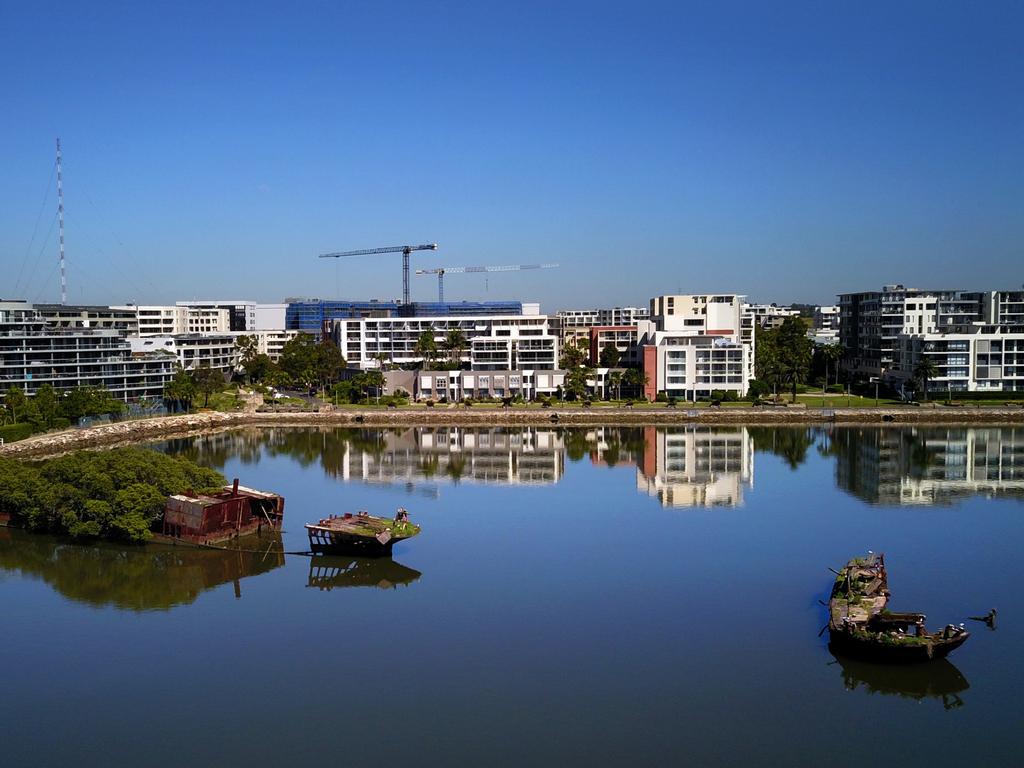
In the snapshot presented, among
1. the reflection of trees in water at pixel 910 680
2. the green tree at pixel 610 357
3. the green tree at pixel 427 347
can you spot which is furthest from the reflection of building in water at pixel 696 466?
the green tree at pixel 427 347

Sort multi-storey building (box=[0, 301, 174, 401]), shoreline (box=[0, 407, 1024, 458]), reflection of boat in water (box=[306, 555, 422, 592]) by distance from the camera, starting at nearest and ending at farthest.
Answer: reflection of boat in water (box=[306, 555, 422, 592])
shoreline (box=[0, 407, 1024, 458])
multi-storey building (box=[0, 301, 174, 401])

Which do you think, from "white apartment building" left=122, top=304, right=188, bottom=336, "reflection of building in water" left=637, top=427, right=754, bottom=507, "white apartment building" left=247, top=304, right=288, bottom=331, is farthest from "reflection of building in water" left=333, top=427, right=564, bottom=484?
"white apartment building" left=247, top=304, right=288, bottom=331

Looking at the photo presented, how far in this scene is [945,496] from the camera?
853 inches

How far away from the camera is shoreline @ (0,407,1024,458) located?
3419 centimetres

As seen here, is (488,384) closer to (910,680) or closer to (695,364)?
(695,364)

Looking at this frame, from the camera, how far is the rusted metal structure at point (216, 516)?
17156mm

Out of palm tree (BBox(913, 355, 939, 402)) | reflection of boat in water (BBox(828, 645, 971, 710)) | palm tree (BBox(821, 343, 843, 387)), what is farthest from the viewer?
palm tree (BBox(821, 343, 843, 387))

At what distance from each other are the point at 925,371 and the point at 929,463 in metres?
11.7

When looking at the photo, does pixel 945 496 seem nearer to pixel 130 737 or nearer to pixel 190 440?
pixel 130 737

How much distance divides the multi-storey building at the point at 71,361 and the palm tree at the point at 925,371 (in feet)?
104

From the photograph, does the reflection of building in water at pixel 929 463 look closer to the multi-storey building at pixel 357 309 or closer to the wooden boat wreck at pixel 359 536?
the wooden boat wreck at pixel 359 536

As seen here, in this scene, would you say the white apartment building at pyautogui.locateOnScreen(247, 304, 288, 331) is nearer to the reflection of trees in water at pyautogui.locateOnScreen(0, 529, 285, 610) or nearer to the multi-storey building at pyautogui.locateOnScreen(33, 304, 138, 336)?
the multi-storey building at pyautogui.locateOnScreen(33, 304, 138, 336)

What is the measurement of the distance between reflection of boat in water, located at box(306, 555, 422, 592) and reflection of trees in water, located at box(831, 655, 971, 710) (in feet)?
23.0

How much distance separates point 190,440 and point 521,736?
2614cm
